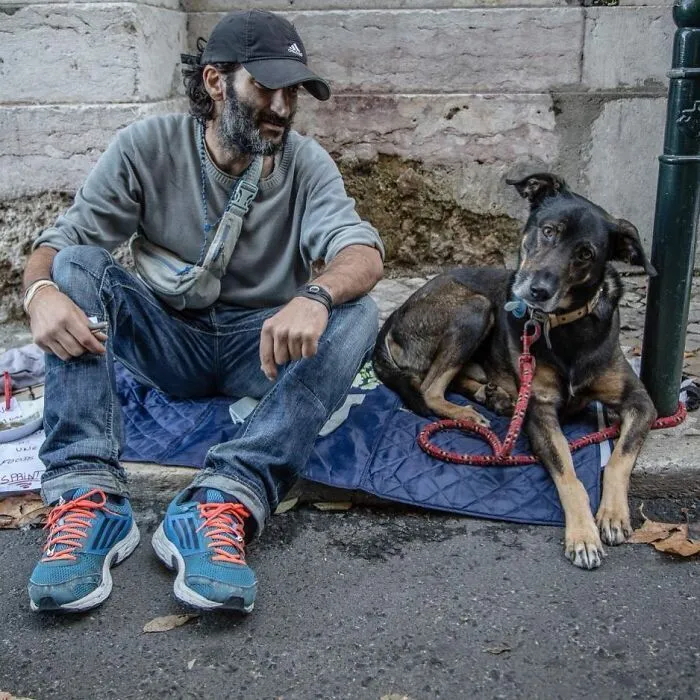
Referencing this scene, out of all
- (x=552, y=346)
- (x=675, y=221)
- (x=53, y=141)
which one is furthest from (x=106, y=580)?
(x=53, y=141)

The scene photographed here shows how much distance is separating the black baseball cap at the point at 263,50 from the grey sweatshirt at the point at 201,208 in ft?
1.20

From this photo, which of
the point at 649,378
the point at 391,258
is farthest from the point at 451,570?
the point at 391,258

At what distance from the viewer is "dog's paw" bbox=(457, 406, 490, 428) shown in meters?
3.67

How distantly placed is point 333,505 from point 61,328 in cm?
128

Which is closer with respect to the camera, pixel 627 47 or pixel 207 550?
pixel 207 550

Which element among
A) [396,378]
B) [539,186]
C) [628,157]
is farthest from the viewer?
[628,157]

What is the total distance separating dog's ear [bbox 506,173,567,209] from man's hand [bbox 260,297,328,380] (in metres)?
1.12

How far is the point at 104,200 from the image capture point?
3199mm

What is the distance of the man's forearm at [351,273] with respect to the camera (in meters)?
2.91

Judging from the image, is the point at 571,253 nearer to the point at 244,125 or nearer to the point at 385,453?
the point at 385,453

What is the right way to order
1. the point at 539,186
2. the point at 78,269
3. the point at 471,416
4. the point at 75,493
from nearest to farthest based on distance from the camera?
the point at 75,493
the point at 78,269
the point at 539,186
the point at 471,416

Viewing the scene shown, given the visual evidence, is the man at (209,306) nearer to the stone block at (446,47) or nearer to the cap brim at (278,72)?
the cap brim at (278,72)

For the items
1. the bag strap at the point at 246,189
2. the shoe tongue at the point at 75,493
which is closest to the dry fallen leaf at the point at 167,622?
the shoe tongue at the point at 75,493

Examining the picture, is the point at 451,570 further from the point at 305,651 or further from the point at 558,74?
the point at 558,74
